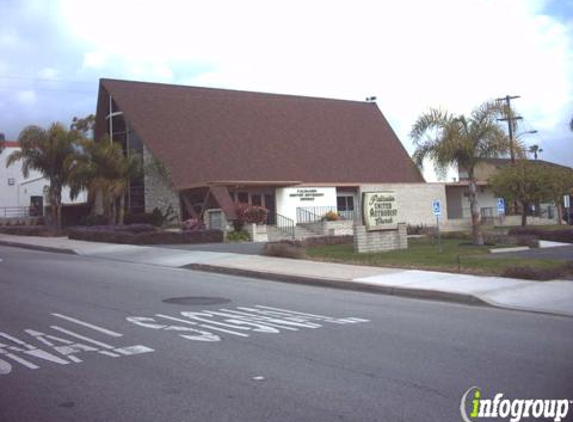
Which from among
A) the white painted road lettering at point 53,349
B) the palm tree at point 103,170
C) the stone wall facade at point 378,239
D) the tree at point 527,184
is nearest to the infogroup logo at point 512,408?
the white painted road lettering at point 53,349

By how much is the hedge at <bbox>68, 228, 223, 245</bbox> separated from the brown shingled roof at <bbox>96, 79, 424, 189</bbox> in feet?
23.3

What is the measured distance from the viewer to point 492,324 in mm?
9891

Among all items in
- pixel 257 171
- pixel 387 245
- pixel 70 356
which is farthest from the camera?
pixel 257 171

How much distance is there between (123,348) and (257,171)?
31.2 m

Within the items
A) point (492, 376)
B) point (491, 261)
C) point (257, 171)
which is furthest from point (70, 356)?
point (257, 171)

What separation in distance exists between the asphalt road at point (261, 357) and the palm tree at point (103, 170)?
72.1 ft

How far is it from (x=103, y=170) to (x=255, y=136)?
1087 centimetres

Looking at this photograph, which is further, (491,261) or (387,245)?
(387,245)

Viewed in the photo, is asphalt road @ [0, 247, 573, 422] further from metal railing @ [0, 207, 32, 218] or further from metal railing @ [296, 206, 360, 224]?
metal railing @ [0, 207, 32, 218]

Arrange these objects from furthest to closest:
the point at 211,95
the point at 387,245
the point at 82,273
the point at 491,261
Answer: the point at 211,95
the point at 387,245
the point at 491,261
the point at 82,273

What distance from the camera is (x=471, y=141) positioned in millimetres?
24469

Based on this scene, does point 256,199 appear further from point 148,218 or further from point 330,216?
point 148,218

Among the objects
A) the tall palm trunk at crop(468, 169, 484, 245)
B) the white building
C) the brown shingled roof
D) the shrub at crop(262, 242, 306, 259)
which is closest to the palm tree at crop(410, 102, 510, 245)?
the tall palm trunk at crop(468, 169, 484, 245)

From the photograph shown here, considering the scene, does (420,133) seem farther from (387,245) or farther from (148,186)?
(148,186)
